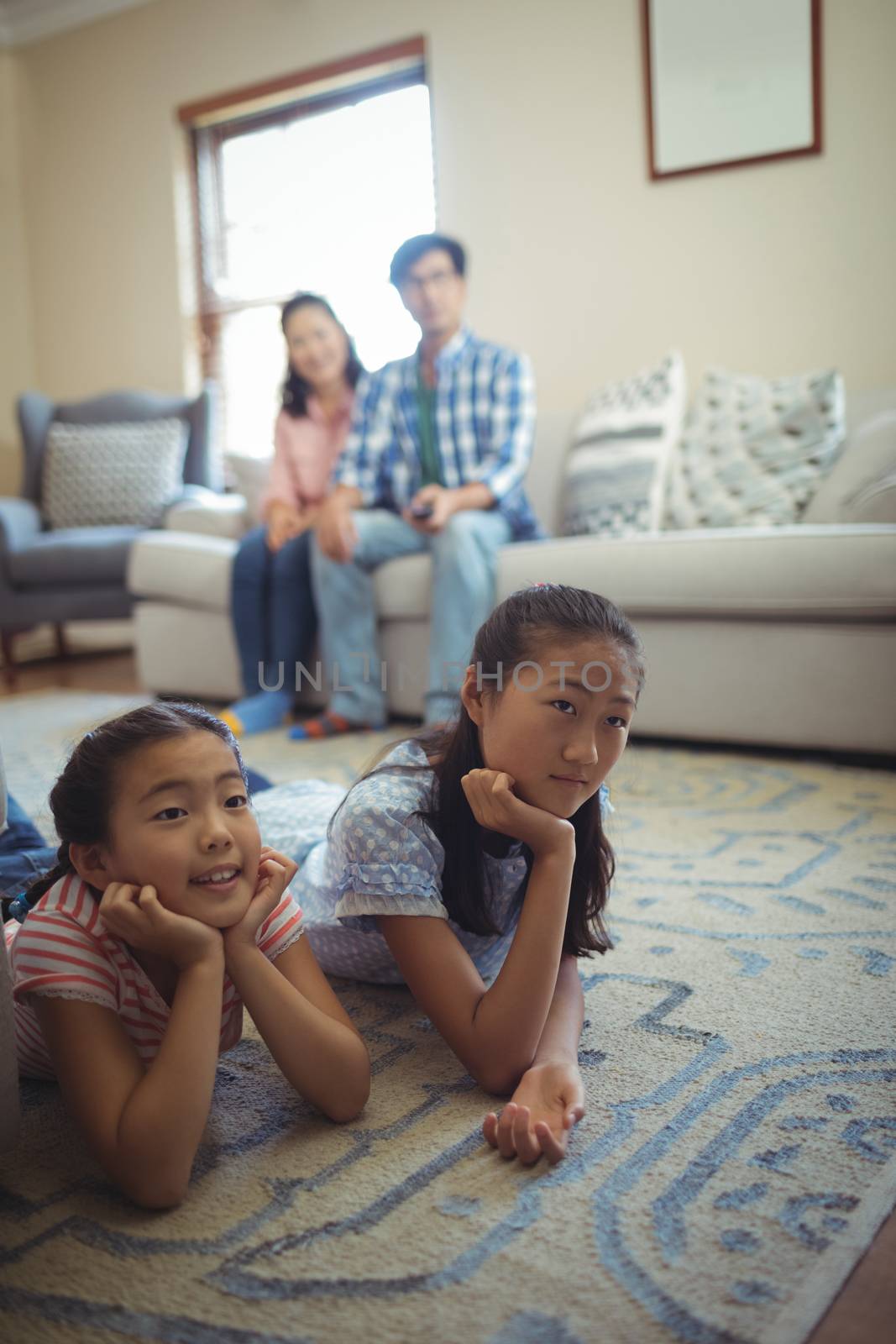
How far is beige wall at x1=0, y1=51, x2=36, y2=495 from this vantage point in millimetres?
5090

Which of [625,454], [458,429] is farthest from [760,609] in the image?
[458,429]

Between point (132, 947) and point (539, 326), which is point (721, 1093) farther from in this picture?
point (539, 326)

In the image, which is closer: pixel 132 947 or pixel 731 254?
pixel 132 947

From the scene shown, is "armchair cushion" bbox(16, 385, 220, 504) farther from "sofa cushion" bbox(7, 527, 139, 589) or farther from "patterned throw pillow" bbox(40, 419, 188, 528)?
"sofa cushion" bbox(7, 527, 139, 589)

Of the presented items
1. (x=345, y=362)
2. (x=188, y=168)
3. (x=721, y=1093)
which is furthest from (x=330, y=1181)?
(x=188, y=168)

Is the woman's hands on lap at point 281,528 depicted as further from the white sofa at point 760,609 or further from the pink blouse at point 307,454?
Result: the white sofa at point 760,609

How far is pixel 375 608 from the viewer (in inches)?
112

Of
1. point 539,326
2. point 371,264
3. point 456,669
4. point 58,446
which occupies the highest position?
point 371,264

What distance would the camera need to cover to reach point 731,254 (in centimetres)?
340

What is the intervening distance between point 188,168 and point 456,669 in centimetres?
324

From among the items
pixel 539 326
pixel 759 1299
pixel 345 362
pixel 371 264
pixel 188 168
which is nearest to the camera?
pixel 759 1299

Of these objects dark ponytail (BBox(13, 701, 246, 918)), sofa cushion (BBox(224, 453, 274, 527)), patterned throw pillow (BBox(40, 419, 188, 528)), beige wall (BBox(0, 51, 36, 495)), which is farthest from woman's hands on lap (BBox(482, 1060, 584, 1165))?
beige wall (BBox(0, 51, 36, 495))

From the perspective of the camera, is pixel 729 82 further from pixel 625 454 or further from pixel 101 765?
pixel 101 765

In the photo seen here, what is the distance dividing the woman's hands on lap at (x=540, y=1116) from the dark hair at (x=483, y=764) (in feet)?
0.58
